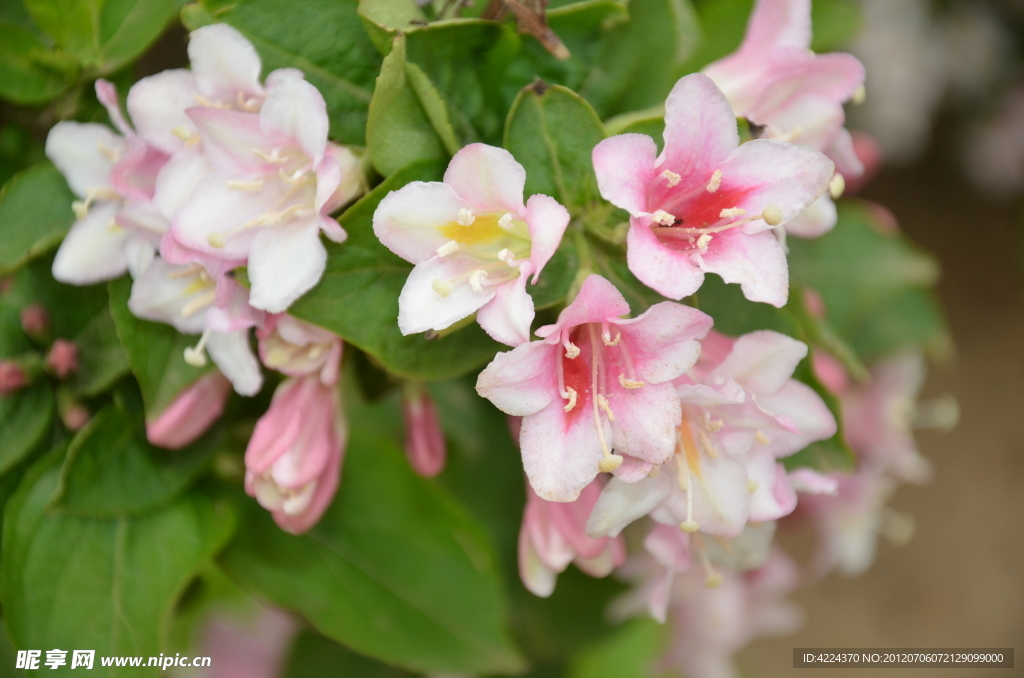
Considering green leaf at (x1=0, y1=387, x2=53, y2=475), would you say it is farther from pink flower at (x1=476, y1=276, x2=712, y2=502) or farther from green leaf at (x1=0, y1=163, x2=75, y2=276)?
pink flower at (x1=476, y1=276, x2=712, y2=502)

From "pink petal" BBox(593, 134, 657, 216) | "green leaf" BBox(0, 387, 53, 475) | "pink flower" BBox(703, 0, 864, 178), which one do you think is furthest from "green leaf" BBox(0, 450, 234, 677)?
"pink flower" BBox(703, 0, 864, 178)

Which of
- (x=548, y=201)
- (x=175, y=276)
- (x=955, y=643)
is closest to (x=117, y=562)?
(x=175, y=276)

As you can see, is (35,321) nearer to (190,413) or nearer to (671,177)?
(190,413)

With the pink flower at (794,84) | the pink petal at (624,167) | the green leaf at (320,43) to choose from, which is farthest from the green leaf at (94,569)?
the pink flower at (794,84)

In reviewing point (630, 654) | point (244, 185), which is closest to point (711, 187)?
point (244, 185)

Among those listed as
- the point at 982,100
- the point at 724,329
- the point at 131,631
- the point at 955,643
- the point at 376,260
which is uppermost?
the point at 376,260

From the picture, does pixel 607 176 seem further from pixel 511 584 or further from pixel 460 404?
pixel 511 584

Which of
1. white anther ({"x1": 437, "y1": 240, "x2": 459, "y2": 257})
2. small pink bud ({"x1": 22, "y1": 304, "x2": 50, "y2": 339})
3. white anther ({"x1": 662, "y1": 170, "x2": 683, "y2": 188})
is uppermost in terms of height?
white anther ({"x1": 662, "y1": 170, "x2": 683, "y2": 188})
